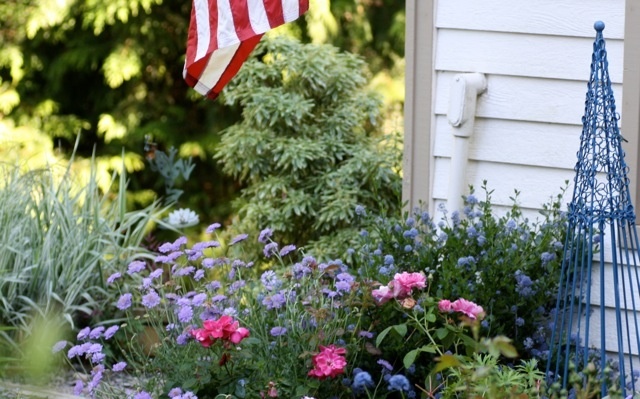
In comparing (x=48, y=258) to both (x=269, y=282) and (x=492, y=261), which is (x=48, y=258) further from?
(x=492, y=261)

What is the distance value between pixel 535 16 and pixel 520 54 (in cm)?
16

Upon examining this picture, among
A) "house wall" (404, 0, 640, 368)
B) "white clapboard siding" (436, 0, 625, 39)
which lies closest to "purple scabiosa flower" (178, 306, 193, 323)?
"house wall" (404, 0, 640, 368)

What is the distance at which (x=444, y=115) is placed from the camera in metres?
4.34

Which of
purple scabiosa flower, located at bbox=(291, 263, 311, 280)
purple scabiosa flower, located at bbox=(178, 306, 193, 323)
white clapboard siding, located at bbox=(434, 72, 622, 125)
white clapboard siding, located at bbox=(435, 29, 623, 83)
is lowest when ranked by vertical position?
purple scabiosa flower, located at bbox=(178, 306, 193, 323)

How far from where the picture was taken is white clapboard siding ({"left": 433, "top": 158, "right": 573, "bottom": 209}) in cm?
410

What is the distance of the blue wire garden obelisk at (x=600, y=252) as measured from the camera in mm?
3506

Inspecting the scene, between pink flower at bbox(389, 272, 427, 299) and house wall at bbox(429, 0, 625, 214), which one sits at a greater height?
house wall at bbox(429, 0, 625, 214)

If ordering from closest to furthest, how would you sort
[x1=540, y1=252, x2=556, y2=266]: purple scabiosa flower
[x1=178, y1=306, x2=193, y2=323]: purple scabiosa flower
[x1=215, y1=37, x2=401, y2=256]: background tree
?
[x1=178, y1=306, x2=193, y2=323]: purple scabiosa flower < [x1=540, y1=252, x2=556, y2=266]: purple scabiosa flower < [x1=215, y1=37, x2=401, y2=256]: background tree

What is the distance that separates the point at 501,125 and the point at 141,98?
16.9ft

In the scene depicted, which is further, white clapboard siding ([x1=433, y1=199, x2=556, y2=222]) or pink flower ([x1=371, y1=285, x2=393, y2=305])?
white clapboard siding ([x1=433, y1=199, x2=556, y2=222])

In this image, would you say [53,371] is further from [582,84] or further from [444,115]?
[582,84]

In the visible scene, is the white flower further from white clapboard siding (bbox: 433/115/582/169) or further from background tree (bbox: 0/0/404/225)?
background tree (bbox: 0/0/404/225)

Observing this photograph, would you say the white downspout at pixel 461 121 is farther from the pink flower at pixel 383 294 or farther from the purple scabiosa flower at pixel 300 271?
the pink flower at pixel 383 294

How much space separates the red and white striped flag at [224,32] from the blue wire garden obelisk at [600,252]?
3.98 ft
